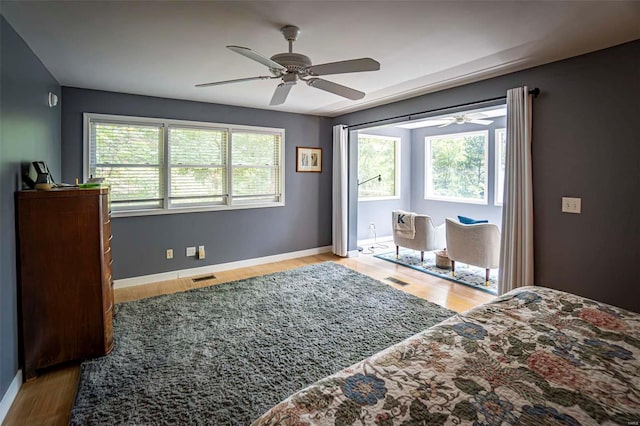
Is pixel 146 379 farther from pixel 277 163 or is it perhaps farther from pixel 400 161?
pixel 400 161

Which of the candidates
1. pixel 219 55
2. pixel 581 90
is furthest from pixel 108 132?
pixel 581 90

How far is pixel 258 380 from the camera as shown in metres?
2.21

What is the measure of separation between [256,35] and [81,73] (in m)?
2.06

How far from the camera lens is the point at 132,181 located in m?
4.13

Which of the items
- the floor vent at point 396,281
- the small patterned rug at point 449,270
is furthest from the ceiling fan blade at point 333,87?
the small patterned rug at point 449,270

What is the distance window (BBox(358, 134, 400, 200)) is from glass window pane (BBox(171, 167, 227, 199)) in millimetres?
2885

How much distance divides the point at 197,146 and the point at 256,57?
2871 millimetres

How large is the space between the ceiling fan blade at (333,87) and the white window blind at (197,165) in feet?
7.94

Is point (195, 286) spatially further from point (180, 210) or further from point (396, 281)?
point (396, 281)

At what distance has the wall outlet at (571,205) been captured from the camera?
2809mm

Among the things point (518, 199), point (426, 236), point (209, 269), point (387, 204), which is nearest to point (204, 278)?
point (209, 269)

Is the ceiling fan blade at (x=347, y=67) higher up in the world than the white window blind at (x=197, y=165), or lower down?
higher up

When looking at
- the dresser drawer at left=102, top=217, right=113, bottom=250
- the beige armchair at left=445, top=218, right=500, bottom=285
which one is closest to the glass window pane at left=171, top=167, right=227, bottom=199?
the dresser drawer at left=102, top=217, right=113, bottom=250

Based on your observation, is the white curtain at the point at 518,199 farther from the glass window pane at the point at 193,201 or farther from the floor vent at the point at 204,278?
the glass window pane at the point at 193,201
